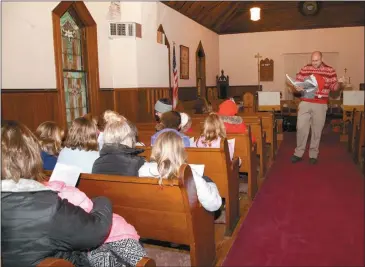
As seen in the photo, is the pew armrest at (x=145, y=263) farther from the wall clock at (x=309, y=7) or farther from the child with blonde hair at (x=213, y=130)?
the wall clock at (x=309, y=7)

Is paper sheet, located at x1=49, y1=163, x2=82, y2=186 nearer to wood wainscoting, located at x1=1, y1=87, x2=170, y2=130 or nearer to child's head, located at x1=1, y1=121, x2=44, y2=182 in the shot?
child's head, located at x1=1, y1=121, x2=44, y2=182

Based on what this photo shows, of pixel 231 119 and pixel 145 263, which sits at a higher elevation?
pixel 231 119

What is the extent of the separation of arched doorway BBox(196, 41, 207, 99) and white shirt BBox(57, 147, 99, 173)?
756 cm

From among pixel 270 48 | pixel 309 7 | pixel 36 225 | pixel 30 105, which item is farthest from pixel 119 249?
pixel 270 48

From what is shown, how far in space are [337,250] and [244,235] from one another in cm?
76

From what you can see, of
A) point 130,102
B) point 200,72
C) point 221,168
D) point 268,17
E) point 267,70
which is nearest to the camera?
point 221,168

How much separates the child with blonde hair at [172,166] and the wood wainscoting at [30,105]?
2491mm

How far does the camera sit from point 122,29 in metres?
5.89

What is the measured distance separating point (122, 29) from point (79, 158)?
3909 mm

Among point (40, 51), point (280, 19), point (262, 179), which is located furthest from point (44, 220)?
point (280, 19)

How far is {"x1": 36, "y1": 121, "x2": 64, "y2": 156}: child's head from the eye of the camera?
2750mm

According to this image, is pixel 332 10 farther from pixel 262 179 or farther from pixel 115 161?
pixel 115 161

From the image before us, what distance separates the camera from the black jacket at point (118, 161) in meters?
2.12

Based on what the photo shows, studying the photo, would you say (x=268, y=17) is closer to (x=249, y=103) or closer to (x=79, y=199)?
(x=249, y=103)
